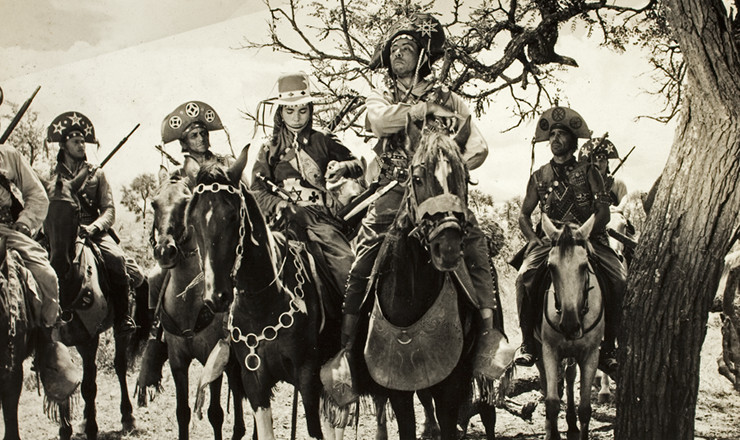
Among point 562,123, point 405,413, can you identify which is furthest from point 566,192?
A: point 405,413

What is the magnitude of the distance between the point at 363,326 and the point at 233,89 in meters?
12.4

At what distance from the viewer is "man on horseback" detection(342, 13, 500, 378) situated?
5.57 metres

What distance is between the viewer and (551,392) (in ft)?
25.5

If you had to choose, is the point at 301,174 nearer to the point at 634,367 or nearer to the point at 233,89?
the point at 634,367

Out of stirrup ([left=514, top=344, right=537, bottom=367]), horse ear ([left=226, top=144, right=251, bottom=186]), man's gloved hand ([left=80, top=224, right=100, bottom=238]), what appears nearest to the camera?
horse ear ([left=226, top=144, right=251, bottom=186])

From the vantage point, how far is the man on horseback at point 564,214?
834 centimetres

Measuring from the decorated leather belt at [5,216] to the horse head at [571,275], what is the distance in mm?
5006

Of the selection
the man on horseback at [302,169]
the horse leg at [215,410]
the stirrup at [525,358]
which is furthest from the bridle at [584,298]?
the horse leg at [215,410]

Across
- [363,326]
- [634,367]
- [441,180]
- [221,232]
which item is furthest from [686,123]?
[221,232]

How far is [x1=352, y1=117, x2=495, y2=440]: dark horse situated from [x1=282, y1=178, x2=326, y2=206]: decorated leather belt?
1.78 metres

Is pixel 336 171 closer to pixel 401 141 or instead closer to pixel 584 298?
pixel 401 141

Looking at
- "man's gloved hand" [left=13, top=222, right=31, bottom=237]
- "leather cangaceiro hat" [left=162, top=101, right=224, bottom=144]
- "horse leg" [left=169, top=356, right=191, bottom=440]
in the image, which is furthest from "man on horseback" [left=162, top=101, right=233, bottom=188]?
"horse leg" [left=169, top=356, right=191, bottom=440]

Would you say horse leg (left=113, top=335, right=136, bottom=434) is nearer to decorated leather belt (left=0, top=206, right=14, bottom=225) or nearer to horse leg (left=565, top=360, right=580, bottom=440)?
decorated leather belt (left=0, top=206, right=14, bottom=225)

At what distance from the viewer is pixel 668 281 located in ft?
20.6
